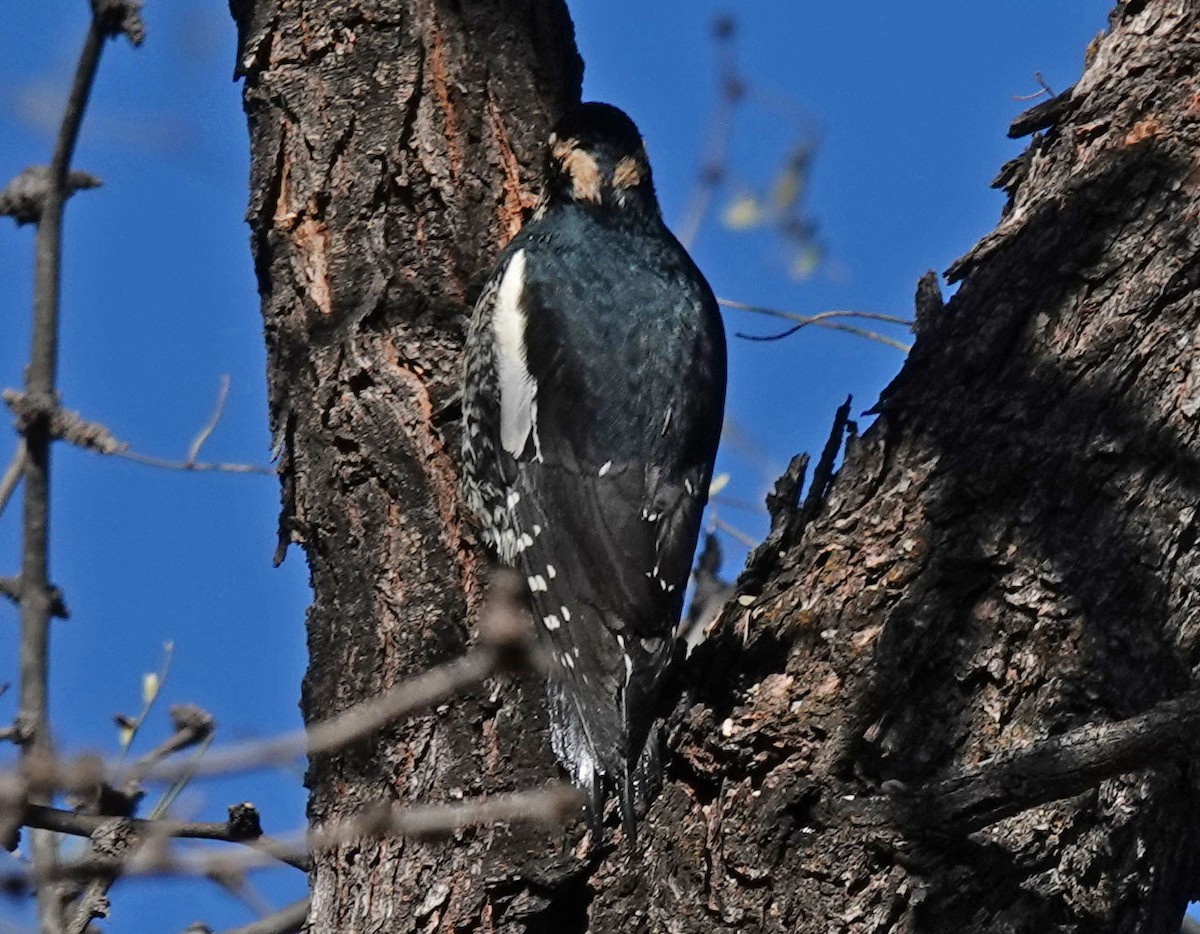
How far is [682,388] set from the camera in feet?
10.9

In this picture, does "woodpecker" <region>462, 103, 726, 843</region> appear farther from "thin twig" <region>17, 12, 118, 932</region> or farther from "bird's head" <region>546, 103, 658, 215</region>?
"thin twig" <region>17, 12, 118, 932</region>

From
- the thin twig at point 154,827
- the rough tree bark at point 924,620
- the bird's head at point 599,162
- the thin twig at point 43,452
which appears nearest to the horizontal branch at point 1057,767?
the rough tree bark at point 924,620

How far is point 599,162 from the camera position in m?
3.56

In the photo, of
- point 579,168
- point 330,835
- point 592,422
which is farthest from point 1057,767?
point 579,168

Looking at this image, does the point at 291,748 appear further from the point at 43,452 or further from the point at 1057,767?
the point at 43,452

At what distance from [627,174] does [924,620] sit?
1659 millimetres

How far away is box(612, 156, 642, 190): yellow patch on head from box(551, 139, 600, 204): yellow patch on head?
10 centimetres

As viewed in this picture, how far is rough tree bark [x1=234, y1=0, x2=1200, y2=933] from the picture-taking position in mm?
2293

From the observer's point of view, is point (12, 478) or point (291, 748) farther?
point (12, 478)

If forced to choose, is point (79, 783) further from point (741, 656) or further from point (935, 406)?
point (935, 406)

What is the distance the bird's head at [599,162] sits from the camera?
3.36 metres

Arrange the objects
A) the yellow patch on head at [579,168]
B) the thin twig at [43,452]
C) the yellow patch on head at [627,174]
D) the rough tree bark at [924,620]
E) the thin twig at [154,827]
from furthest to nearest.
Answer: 1. the yellow patch on head at [627,174]
2. the yellow patch on head at [579,168]
3. the thin twig at [43,452]
4. the rough tree bark at [924,620]
5. the thin twig at [154,827]

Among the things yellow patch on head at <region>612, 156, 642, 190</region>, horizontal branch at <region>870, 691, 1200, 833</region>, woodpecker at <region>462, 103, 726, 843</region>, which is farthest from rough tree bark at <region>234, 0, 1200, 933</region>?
yellow patch on head at <region>612, 156, 642, 190</region>

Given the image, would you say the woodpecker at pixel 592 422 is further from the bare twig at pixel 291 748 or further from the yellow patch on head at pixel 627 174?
the bare twig at pixel 291 748
